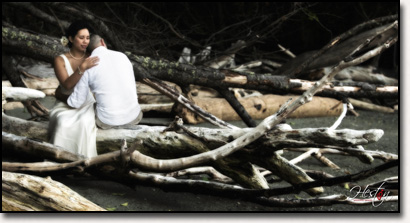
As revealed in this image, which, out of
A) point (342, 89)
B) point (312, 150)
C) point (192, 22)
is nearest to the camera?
point (312, 150)

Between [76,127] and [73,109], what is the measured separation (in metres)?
0.11

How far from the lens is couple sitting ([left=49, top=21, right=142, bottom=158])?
3123mm

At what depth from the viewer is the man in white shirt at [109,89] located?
313 centimetres

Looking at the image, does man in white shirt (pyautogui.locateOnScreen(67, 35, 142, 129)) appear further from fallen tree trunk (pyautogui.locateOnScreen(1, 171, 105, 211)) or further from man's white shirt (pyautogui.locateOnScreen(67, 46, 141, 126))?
fallen tree trunk (pyautogui.locateOnScreen(1, 171, 105, 211))

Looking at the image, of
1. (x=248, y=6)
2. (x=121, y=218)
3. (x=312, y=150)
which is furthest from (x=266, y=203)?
(x=248, y=6)

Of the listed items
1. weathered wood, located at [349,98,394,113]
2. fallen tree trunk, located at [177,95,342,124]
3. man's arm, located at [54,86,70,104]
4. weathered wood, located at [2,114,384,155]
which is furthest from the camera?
weathered wood, located at [349,98,394,113]

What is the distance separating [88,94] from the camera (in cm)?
319

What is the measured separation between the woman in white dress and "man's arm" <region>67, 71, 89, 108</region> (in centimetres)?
2

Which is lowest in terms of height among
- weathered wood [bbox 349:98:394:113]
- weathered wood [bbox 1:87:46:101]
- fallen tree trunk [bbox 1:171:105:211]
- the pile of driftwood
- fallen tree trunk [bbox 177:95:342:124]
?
fallen tree trunk [bbox 1:171:105:211]

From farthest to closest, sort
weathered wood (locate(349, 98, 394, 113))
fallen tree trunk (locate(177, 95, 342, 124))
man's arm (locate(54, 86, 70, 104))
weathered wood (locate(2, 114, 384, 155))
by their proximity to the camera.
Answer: weathered wood (locate(349, 98, 394, 113))
fallen tree trunk (locate(177, 95, 342, 124))
man's arm (locate(54, 86, 70, 104))
weathered wood (locate(2, 114, 384, 155))

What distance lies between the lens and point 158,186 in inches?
122

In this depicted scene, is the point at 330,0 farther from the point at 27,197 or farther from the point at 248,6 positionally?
the point at 27,197

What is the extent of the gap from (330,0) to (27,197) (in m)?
3.26

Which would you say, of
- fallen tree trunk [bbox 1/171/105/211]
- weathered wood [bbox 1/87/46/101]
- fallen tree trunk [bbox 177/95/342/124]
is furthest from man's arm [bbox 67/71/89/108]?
fallen tree trunk [bbox 177/95/342/124]
